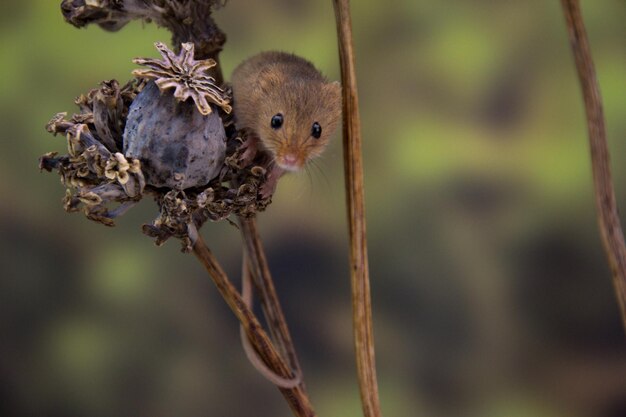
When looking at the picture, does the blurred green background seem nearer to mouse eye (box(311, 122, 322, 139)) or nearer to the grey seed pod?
mouse eye (box(311, 122, 322, 139))

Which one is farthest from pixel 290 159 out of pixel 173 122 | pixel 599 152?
A: pixel 599 152

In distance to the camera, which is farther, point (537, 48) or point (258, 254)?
point (537, 48)

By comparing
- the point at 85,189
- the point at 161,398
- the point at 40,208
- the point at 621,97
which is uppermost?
the point at 621,97

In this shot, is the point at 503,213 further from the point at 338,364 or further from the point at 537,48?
the point at 338,364

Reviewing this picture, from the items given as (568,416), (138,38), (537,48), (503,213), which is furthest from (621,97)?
(138,38)

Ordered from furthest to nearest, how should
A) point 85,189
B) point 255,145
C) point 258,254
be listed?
point 258,254 < point 255,145 < point 85,189

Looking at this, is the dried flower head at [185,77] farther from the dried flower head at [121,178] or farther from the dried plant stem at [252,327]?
the dried plant stem at [252,327]

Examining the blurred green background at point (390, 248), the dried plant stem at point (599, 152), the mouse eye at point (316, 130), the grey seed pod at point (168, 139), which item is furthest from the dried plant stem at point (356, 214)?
the blurred green background at point (390, 248)
